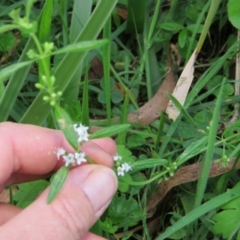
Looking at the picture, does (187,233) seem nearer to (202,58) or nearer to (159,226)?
(159,226)

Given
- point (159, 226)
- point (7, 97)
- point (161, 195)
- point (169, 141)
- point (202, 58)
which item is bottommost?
point (159, 226)

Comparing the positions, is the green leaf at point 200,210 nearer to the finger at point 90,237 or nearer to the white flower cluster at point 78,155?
the finger at point 90,237

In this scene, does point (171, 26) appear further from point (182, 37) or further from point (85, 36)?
point (85, 36)

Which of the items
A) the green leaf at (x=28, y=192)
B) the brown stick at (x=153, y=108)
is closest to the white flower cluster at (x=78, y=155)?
the green leaf at (x=28, y=192)

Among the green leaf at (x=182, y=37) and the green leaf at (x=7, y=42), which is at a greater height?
the green leaf at (x=7, y=42)

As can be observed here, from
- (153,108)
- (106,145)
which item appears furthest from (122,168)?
(153,108)

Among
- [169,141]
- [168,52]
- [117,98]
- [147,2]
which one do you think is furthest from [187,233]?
[147,2]
